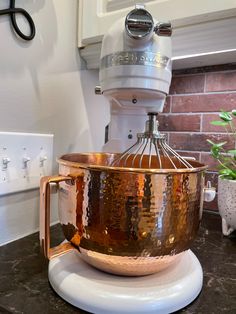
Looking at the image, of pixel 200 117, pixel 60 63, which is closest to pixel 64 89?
pixel 60 63

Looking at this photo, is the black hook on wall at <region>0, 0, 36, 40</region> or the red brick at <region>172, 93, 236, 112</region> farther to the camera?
the red brick at <region>172, 93, 236, 112</region>

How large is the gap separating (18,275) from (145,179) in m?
0.29

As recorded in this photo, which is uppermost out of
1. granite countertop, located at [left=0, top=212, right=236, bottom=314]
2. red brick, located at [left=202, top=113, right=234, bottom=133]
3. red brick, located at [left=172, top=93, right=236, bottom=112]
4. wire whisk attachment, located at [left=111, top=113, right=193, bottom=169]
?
red brick, located at [left=172, top=93, right=236, bottom=112]

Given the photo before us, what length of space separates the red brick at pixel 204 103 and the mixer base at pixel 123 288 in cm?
58

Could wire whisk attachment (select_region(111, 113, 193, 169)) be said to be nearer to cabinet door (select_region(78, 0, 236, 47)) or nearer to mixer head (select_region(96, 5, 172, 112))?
mixer head (select_region(96, 5, 172, 112))

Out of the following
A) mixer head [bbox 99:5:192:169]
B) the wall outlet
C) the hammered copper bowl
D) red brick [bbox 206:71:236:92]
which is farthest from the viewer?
red brick [bbox 206:71:236:92]

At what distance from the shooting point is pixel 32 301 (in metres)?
0.39

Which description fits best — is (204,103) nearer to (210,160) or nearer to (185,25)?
(210,160)

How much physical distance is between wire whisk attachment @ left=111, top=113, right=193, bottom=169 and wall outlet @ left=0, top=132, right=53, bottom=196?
0.57 ft

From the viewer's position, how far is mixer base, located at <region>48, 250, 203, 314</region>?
36cm

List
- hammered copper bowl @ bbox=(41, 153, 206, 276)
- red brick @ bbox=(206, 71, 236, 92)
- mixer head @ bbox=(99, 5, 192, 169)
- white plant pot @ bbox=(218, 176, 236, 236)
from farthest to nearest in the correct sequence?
red brick @ bbox=(206, 71, 236, 92), white plant pot @ bbox=(218, 176, 236, 236), mixer head @ bbox=(99, 5, 192, 169), hammered copper bowl @ bbox=(41, 153, 206, 276)

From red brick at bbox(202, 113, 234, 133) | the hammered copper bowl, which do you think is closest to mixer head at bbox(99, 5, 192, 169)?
the hammered copper bowl

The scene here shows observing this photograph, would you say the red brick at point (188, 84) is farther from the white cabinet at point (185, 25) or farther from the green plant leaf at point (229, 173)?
the green plant leaf at point (229, 173)

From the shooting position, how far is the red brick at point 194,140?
0.88 meters
